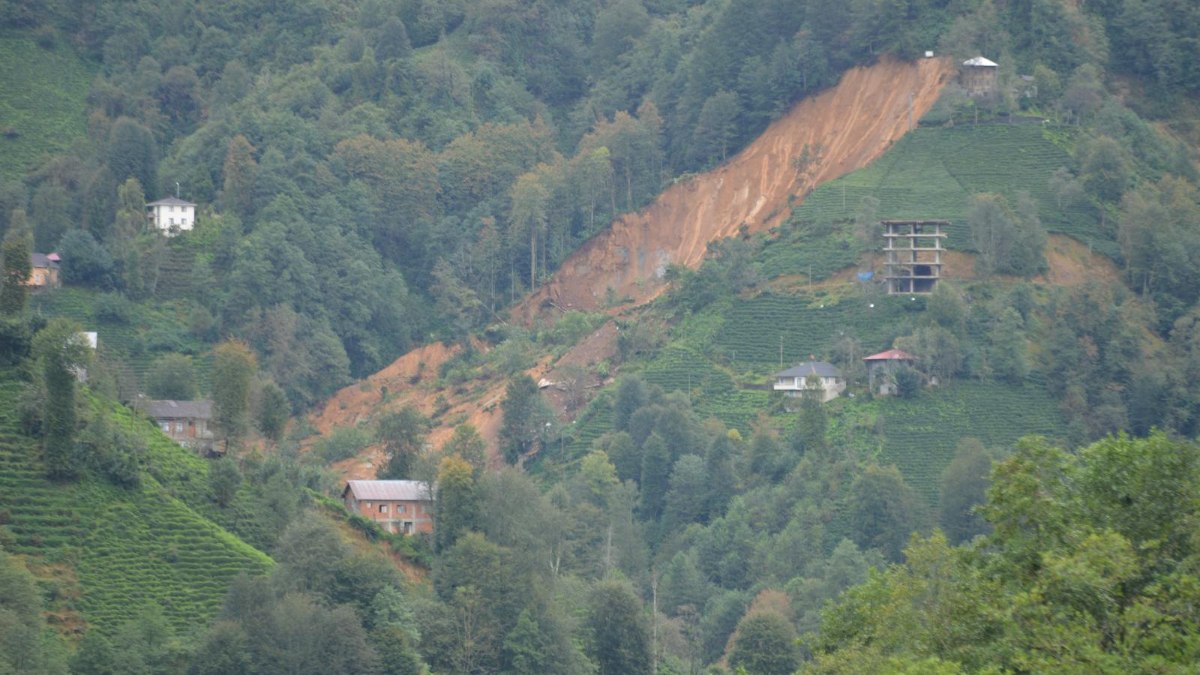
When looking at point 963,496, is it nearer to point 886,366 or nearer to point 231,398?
point 886,366

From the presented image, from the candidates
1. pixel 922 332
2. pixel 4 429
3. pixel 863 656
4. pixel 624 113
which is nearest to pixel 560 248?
pixel 624 113

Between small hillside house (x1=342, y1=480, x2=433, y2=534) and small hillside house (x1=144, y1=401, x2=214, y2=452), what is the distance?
16.7ft

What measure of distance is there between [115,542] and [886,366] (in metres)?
33.6

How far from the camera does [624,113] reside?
109438 mm

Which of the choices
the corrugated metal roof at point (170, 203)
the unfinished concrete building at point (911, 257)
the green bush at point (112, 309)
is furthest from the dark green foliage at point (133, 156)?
the unfinished concrete building at point (911, 257)

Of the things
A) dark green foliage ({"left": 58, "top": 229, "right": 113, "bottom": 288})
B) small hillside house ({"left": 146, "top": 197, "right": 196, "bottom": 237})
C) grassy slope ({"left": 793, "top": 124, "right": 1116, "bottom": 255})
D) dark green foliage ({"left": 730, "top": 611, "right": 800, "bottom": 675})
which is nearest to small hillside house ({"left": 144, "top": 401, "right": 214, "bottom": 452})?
dark green foliage ({"left": 58, "top": 229, "right": 113, "bottom": 288})

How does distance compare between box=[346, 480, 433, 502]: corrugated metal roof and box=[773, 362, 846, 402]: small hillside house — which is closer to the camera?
box=[346, 480, 433, 502]: corrugated metal roof

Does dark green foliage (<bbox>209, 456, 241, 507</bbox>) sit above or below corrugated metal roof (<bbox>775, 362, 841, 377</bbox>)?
below

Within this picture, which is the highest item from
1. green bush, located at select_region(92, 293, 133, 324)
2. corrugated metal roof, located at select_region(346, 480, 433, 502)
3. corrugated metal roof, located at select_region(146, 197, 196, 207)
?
corrugated metal roof, located at select_region(146, 197, 196, 207)

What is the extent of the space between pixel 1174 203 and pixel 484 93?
37.8 metres

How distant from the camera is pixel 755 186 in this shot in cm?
10244

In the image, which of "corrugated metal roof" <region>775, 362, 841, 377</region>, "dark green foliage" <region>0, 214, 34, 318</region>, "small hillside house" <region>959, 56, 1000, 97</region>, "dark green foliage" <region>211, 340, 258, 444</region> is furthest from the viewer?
"small hillside house" <region>959, 56, 1000, 97</region>

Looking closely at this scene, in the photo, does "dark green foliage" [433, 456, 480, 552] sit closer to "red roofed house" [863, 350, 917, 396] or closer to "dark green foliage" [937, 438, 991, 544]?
"dark green foliage" [937, 438, 991, 544]

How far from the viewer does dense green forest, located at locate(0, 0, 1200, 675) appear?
192ft
